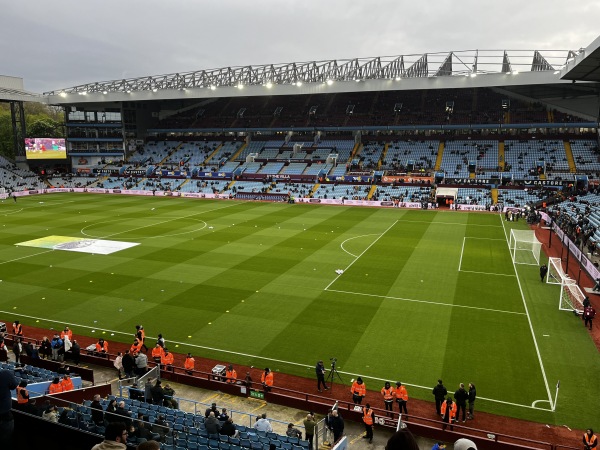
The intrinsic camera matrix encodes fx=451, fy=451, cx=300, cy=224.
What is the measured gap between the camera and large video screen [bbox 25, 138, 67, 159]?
274ft

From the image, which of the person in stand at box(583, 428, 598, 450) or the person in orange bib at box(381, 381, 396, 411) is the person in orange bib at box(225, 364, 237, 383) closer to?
the person in orange bib at box(381, 381, 396, 411)

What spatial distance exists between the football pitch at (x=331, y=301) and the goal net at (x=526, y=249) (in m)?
Answer: 1.26

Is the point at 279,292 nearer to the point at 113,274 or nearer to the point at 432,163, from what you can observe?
the point at 113,274

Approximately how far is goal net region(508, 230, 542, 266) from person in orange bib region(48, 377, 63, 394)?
97.4 ft

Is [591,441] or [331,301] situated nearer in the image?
[591,441]

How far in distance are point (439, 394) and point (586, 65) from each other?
3631 centimetres

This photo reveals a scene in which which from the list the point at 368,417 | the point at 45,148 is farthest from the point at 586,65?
the point at 45,148

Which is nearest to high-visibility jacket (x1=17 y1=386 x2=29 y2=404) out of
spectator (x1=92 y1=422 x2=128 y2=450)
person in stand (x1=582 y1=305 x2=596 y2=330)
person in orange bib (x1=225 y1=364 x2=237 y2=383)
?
person in orange bib (x1=225 y1=364 x2=237 y2=383)

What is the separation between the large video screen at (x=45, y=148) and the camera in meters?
83.4

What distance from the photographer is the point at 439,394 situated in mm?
14539

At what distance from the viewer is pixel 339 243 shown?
38.3 meters

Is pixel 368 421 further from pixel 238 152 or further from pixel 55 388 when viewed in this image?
pixel 238 152

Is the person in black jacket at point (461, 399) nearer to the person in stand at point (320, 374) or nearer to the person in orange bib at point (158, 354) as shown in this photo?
the person in stand at point (320, 374)

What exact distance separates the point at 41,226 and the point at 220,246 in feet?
71.5
